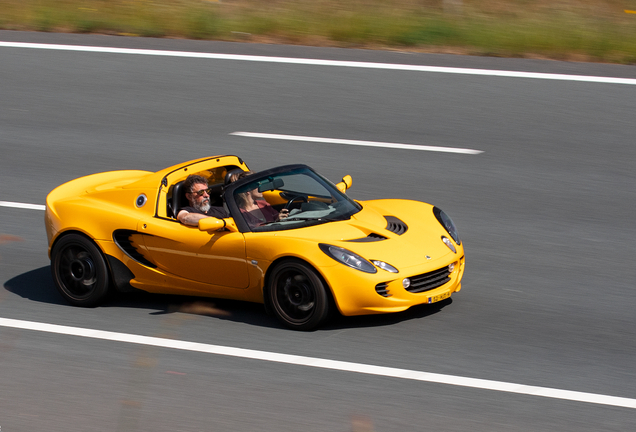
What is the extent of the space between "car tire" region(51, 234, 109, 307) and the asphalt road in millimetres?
148

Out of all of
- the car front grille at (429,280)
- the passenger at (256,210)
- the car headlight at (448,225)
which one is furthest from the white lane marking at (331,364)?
the car headlight at (448,225)

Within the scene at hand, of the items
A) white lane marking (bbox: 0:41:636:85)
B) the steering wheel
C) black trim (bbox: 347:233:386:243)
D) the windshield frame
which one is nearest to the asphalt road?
white lane marking (bbox: 0:41:636:85)

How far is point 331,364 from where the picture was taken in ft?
20.1

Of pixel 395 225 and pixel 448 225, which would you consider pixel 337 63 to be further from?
pixel 395 225

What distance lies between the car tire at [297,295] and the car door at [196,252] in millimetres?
316

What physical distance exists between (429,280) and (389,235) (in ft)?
1.68

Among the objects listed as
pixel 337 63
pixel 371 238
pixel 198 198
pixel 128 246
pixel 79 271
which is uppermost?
pixel 337 63

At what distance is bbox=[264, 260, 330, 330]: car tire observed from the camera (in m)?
6.52

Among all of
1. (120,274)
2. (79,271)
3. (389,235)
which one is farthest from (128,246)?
(389,235)

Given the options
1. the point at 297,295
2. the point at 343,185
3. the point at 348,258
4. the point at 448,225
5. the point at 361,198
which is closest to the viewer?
the point at 348,258

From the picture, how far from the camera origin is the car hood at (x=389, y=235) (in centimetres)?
669

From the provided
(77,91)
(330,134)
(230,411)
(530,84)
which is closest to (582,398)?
(230,411)

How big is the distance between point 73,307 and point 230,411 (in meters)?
2.68

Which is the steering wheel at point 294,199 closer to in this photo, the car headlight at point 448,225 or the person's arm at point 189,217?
the person's arm at point 189,217
